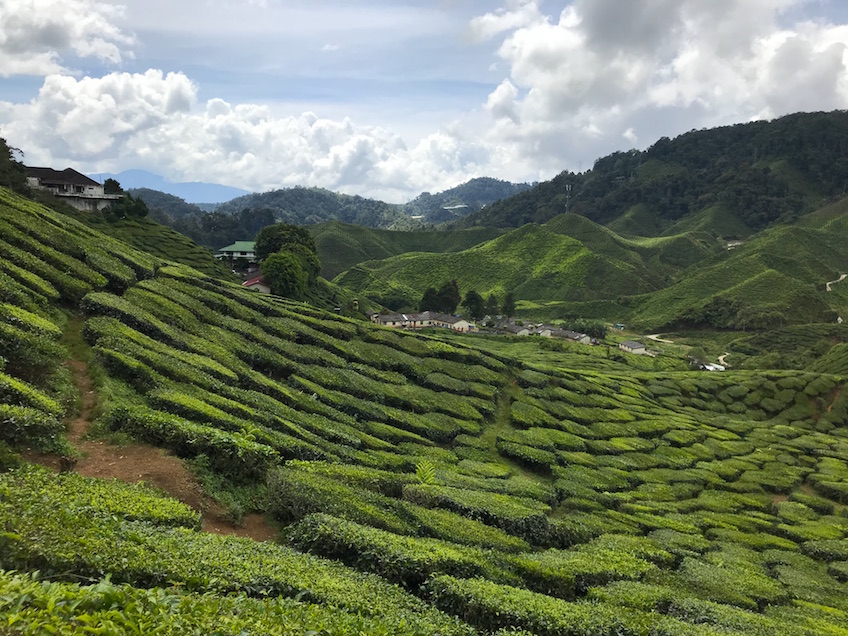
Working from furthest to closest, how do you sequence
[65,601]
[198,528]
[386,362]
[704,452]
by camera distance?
[704,452]
[386,362]
[198,528]
[65,601]

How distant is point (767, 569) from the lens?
83.4ft

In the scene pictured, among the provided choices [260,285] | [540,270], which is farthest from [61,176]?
[540,270]

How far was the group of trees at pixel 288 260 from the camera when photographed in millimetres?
72062

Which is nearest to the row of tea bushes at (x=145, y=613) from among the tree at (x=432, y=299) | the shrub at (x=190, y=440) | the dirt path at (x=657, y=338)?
the shrub at (x=190, y=440)

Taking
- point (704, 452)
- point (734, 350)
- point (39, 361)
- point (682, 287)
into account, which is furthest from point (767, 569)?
point (682, 287)

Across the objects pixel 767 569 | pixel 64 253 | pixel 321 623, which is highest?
pixel 64 253

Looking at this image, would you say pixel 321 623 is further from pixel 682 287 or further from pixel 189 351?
pixel 682 287

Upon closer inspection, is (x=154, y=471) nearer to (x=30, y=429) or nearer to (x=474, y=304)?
(x=30, y=429)

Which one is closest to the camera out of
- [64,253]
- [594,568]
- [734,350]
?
[594,568]

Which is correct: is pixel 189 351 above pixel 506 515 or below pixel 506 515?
above

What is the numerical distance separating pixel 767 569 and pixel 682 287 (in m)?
145

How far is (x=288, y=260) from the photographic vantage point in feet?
240

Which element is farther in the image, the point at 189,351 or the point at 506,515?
the point at 189,351

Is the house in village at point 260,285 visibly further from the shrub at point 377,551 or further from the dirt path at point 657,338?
the dirt path at point 657,338
